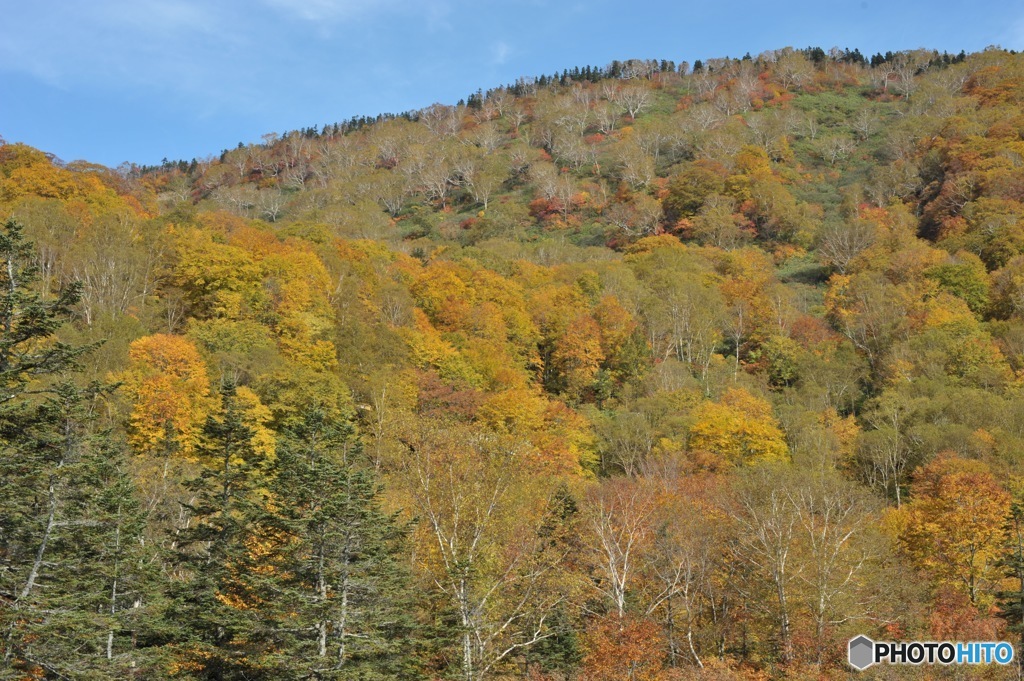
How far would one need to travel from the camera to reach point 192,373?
3978cm

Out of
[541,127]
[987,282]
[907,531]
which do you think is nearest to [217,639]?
[907,531]

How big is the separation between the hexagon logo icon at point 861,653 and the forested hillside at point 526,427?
104 centimetres

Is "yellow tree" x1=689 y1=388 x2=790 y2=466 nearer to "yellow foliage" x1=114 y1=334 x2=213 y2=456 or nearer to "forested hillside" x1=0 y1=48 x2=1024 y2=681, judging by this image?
"forested hillside" x1=0 y1=48 x2=1024 y2=681

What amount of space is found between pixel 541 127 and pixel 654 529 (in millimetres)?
118947

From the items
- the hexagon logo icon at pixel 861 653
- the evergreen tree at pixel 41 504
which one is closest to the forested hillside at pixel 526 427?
the evergreen tree at pixel 41 504

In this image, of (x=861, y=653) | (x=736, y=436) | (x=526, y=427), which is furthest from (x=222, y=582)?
(x=736, y=436)

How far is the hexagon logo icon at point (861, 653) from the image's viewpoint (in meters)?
25.0

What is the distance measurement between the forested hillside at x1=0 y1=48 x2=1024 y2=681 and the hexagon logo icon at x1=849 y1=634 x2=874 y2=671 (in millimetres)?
1040

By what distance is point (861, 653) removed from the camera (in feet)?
84.0

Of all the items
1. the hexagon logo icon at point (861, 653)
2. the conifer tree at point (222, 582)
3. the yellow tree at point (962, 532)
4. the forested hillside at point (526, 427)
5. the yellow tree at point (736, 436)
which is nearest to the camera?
the forested hillside at point (526, 427)

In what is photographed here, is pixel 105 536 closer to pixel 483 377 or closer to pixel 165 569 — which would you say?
pixel 165 569

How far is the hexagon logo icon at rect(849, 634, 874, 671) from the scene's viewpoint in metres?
25.0

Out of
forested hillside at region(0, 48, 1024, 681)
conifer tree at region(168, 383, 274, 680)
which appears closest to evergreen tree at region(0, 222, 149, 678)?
forested hillside at region(0, 48, 1024, 681)

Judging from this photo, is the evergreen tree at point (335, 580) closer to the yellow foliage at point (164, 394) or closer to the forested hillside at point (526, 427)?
the forested hillside at point (526, 427)
